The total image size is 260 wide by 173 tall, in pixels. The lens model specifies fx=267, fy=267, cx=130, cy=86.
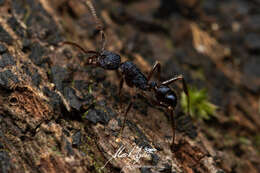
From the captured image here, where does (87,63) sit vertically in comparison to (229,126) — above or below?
above

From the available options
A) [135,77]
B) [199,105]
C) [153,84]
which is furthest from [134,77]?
[199,105]

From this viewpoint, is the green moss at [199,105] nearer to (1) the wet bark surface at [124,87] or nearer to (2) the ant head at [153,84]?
(1) the wet bark surface at [124,87]

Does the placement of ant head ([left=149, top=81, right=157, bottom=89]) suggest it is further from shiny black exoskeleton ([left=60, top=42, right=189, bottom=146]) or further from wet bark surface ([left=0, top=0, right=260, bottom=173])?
wet bark surface ([left=0, top=0, right=260, bottom=173])

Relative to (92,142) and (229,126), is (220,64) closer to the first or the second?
(229,126)

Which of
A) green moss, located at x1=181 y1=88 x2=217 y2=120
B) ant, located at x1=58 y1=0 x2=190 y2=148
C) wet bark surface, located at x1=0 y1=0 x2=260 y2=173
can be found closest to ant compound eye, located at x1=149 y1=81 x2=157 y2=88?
ant, located at x1=58 y1=0 x2=190 y2=148

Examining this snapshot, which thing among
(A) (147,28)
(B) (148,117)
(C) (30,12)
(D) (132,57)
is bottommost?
(B) (148,117)

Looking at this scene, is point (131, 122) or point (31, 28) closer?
point (131, 122)

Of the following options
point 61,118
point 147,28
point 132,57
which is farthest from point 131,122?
point 147,28
